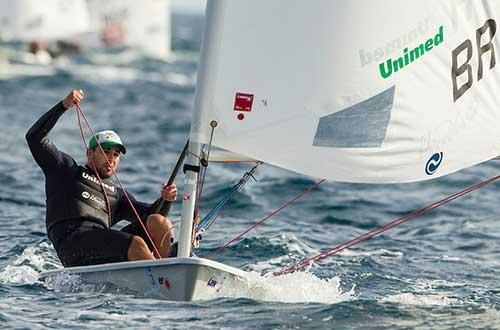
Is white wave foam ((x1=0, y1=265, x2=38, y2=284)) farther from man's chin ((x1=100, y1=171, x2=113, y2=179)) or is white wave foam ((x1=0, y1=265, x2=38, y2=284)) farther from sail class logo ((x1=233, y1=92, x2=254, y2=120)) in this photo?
sail class logo ((x1=233, y1=92, x2=254, y2=120))

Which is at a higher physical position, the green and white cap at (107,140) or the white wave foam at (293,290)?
the green and white cap at (107,140)

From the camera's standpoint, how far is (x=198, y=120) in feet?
21.9

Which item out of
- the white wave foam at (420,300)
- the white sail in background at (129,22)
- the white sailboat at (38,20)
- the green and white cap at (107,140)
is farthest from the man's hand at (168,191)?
the white sail in background at (129,22)

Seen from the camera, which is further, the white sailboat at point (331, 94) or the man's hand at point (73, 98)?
the man's hand at point (73, 98)

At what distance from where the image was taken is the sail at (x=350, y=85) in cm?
668

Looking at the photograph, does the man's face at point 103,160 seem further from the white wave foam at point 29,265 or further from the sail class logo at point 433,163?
the sail class logo at point 433,163

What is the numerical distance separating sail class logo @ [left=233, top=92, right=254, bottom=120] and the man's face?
51.5 inches

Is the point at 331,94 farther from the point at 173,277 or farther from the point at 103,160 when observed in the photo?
the point at 103,160

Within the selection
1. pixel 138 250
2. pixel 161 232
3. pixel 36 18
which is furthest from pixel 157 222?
pixel 36 18

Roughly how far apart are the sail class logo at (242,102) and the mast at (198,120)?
17cm

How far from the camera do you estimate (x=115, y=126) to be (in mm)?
19766

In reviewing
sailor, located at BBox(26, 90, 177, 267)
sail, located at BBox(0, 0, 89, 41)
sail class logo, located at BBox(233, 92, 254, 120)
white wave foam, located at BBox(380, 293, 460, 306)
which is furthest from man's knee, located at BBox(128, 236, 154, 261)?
sail, located at BBox(0, 0, 89, 41)

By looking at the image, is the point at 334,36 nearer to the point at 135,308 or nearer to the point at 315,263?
the point at 135,308

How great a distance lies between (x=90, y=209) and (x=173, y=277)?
3.64 ft
